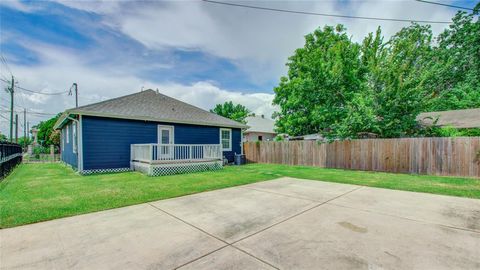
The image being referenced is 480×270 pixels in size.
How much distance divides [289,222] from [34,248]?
364 cm

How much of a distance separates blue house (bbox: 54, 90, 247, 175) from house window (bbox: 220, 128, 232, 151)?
57 cm

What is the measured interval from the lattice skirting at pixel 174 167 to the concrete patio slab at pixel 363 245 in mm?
7028

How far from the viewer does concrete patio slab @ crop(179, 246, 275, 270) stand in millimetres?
2332

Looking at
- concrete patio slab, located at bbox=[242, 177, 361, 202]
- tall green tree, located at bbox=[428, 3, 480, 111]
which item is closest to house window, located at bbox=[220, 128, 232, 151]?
concrete patio slab, located at bbox=[242, 177, 361, 202]

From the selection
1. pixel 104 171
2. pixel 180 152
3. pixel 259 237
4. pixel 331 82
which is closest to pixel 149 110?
pixel 180 152

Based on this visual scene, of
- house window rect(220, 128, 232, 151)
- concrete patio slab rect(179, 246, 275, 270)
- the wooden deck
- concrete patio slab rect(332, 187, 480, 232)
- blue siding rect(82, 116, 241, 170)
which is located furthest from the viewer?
house window rect(220, 128, 232, 151)

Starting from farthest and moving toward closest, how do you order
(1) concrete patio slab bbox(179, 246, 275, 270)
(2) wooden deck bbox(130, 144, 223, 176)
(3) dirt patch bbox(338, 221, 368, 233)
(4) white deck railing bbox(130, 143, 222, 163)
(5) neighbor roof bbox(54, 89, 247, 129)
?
(4) white deck railing bbox(130, 143, 222, 163) → (5) neighbor roof bbox(54, 89, 247, 129) → (2) wooden deck bbox(130, 144, 223, 176) → (3) dirt patch bbox(338, 221, 368, 233) → (1) concrete patio slab bbox(179, 246, 275, 270)

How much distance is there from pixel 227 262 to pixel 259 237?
31.4 inches

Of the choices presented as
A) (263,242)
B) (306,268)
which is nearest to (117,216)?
(263,242)

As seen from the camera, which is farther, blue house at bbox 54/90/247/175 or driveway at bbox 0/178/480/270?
blue house at bbox 54/90/247/175

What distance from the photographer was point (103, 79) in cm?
1441

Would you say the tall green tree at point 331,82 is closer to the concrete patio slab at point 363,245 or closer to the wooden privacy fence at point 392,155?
the wooden privacy fence at point 392,155

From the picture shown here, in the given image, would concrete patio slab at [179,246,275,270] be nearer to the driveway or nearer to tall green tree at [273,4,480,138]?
the driveway

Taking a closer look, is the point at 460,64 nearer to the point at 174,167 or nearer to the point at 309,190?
the point at 309,190
